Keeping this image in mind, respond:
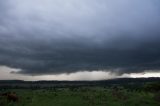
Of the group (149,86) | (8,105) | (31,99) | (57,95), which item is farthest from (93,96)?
(149,86)

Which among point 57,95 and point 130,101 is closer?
point 130,101

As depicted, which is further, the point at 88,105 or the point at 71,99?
the point at 71,99

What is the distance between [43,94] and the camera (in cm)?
5766

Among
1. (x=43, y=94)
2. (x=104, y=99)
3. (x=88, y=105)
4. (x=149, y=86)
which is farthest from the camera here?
(x=149, y=86)

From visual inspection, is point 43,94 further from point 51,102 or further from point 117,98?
point 117,98

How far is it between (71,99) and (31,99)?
6.23 m

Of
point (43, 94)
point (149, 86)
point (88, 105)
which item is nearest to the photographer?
point (88, 105)

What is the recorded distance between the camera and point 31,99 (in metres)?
54.2

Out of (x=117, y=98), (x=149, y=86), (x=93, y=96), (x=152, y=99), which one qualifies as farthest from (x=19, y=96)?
(x=149, y=86)

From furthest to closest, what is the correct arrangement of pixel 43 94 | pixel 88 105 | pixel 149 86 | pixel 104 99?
pixel 149 86, pixel 43 94, pixel 104 99, pixel 88 105

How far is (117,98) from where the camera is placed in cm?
5478

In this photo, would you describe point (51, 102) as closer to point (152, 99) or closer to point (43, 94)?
point (43, 94)

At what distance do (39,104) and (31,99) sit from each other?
310 cm

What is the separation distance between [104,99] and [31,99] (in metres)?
11.4
